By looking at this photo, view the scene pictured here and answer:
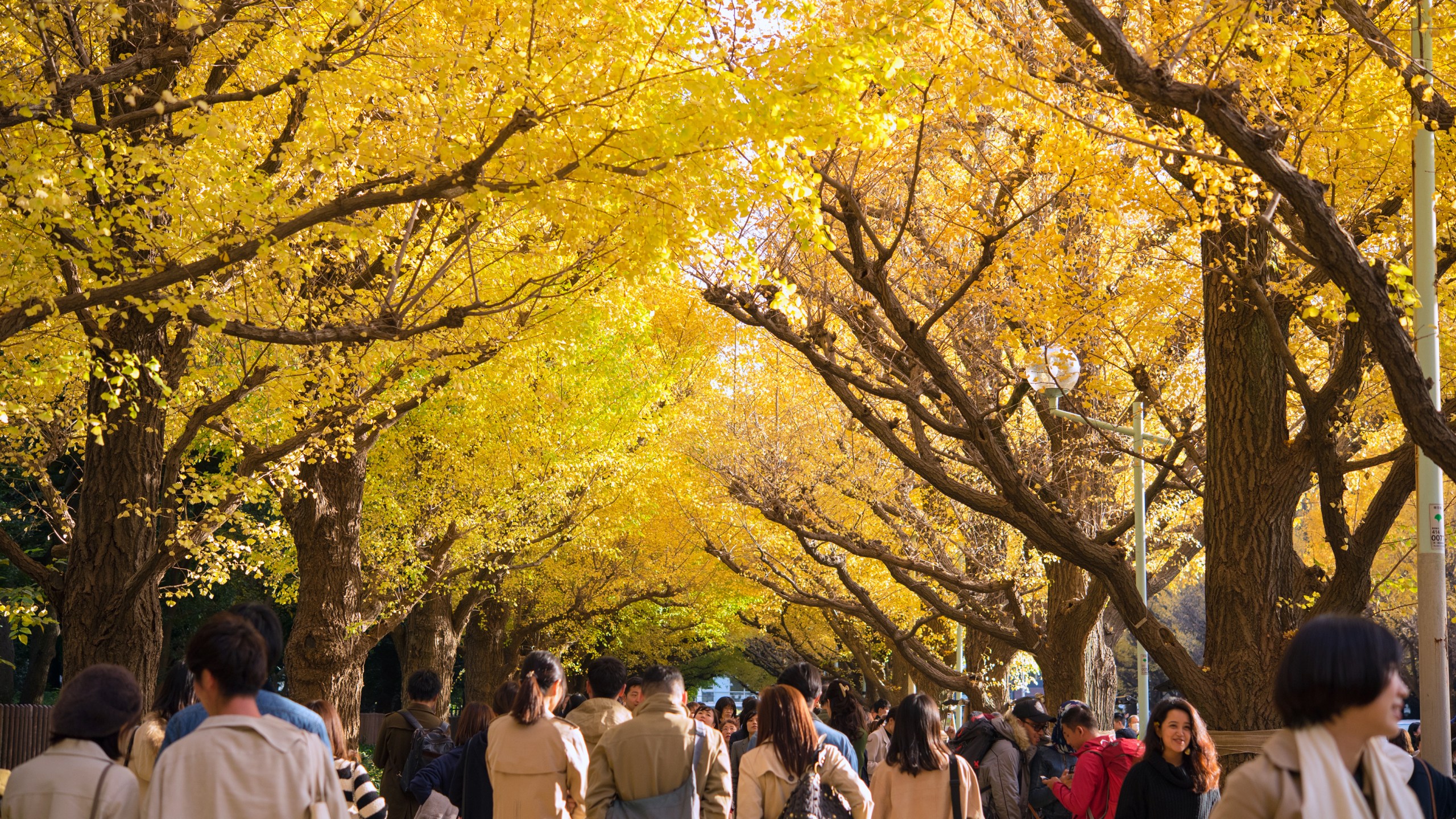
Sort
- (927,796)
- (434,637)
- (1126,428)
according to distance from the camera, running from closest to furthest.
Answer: (927,796) < (1126,428) < (434,637)

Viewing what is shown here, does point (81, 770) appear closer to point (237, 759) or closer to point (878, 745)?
point (237, 759)

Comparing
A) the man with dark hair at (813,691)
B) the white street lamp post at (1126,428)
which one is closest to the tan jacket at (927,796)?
the man with dark hair at (813,691)

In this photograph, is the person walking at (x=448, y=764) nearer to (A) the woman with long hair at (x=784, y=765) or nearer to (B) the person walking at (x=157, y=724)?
(A) the woman with long hair at (x=784, y=765)

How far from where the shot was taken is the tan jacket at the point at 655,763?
5.80 metres

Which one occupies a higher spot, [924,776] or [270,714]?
[270,714]

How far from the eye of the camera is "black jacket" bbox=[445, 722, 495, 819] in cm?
684

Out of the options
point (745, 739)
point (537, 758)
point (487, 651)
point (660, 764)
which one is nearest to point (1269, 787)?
point (660, 764)

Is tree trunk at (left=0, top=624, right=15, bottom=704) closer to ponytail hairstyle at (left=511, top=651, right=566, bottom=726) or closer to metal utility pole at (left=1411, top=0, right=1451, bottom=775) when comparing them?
Answer: ponytail hairstyle at (left=511, top=651, right=566, bottom=726)

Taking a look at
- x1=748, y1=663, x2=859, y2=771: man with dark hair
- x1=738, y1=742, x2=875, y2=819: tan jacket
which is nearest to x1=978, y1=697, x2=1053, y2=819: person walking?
x1=748, y1=663, x2=859, y2=771: man with dark hair

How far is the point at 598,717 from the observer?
→ 707 cm

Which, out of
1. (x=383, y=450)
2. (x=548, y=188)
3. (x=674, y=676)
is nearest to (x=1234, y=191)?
(x=548, y=188)

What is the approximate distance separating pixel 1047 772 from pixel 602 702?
3306mm

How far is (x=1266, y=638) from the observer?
9.28 meters

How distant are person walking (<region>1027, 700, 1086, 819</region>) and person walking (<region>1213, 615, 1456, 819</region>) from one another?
5.79 metres
